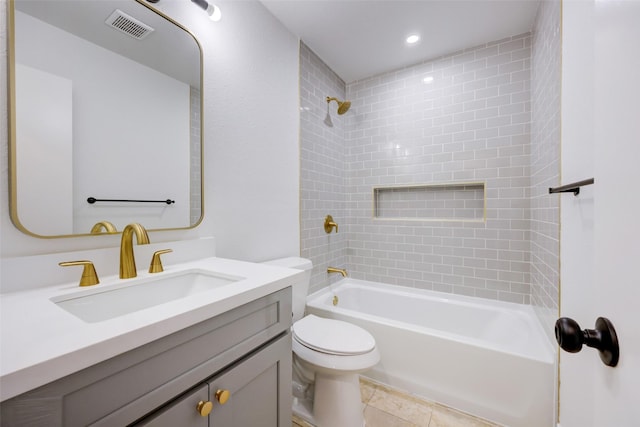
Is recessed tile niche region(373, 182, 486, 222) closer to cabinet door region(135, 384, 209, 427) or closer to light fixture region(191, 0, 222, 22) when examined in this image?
light fixture region(191, 0, 222, 22)

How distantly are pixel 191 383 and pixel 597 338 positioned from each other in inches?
34.4

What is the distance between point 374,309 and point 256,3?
270 centimetres

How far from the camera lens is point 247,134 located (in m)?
1.70

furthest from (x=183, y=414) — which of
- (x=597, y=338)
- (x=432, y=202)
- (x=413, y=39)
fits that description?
(x=413, y=39)

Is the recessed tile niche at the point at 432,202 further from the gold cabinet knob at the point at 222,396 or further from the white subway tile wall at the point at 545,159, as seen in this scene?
the gold cabinet knob at the point at 222,396

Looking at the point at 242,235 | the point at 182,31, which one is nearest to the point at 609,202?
the point at 242,235

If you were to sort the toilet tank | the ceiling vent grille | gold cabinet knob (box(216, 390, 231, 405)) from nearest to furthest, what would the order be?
gold cabinet knob (box(216, 390, 231, 405)) → the ceiling vent grille → the toilet tank

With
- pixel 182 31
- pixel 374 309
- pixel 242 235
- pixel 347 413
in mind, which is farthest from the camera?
pixel 374 309

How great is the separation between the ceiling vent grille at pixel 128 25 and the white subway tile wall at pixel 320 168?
122 cm

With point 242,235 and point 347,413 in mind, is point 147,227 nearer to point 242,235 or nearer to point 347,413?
point 242,235

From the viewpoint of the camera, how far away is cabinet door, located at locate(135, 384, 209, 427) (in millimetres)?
612

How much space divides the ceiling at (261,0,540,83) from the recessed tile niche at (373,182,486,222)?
3.89ft

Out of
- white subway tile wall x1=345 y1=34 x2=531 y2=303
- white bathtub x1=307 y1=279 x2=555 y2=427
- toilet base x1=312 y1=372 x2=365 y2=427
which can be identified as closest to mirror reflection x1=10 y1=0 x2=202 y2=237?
toilet base x1=312 y1=372 x2=365 y2=427

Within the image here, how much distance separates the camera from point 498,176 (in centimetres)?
216
